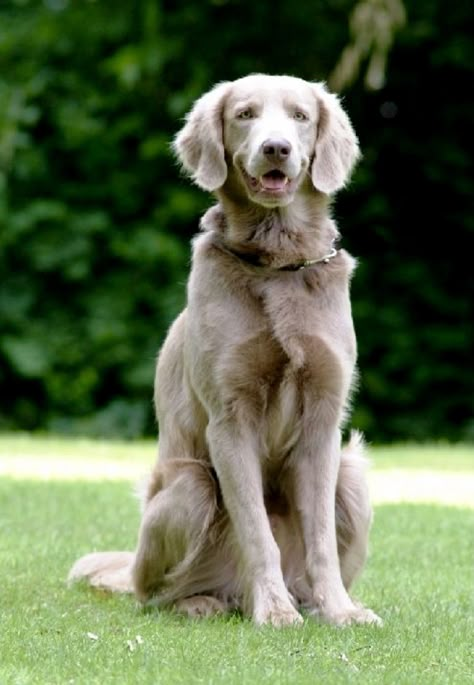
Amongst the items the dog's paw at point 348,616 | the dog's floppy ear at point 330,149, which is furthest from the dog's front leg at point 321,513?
the dog's floppy ear at point 330,149

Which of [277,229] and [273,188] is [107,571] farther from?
[273,188]

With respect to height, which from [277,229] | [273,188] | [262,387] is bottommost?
[262,387]

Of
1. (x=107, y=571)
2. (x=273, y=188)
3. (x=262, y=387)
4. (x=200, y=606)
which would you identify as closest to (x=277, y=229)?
(x=273, y=188)

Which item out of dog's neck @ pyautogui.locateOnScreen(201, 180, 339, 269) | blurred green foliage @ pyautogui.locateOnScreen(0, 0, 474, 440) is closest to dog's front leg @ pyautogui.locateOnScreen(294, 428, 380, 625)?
dog's neck @ pyautogui.locateOnScreen(201, 180, 339, 269)

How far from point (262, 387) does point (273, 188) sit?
2.14ft

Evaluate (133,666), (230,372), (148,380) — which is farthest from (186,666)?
(148,380)

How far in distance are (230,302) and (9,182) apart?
11.3 meters

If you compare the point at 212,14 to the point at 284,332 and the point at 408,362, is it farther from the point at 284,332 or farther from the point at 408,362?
Result: the point at 284,332

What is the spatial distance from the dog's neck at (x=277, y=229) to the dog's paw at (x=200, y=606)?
1.14m

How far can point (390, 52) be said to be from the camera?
1596 centimetres

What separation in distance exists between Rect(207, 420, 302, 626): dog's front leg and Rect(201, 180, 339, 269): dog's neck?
61 cm

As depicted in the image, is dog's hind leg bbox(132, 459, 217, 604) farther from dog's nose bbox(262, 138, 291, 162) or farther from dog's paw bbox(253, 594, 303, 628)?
dog's nose bbox(262, 138, 291, 162)

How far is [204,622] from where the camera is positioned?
14.4ft

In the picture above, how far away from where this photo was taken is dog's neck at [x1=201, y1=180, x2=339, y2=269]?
→ 4.72 meters
